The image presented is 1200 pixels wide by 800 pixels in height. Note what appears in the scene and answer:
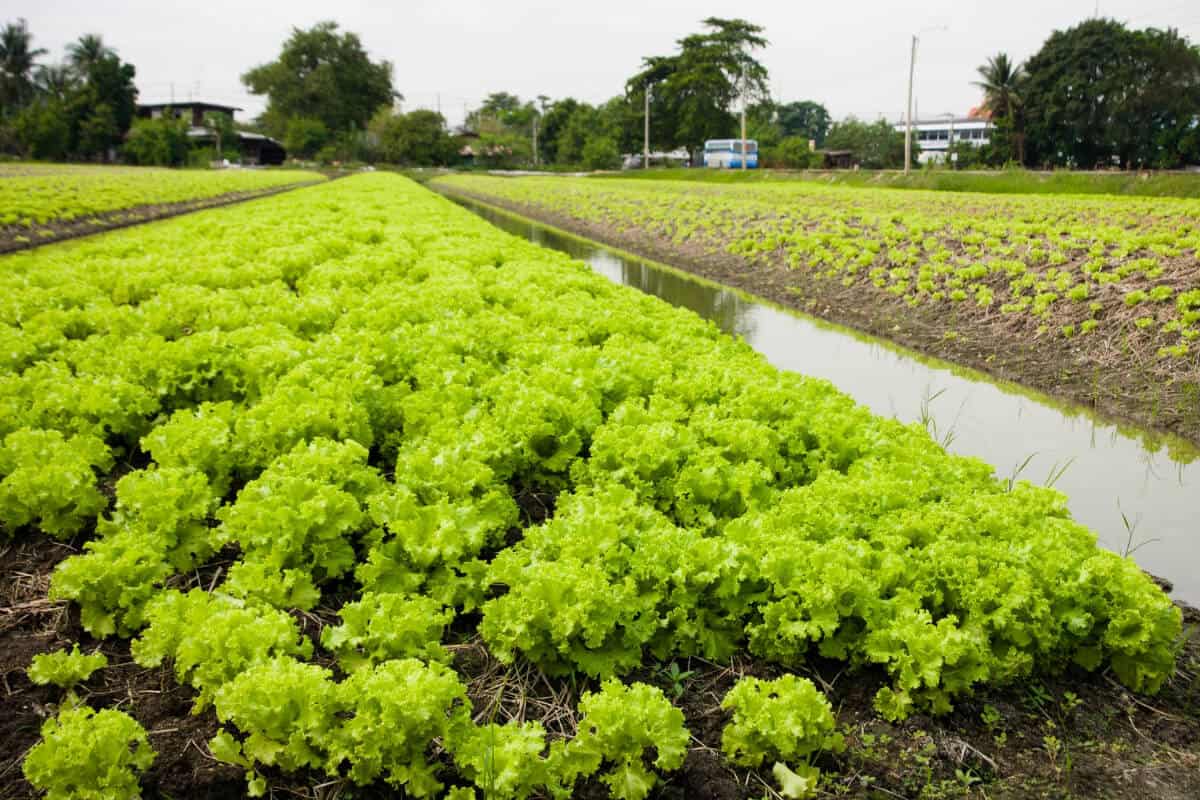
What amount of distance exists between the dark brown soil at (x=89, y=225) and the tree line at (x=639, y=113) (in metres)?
43.2

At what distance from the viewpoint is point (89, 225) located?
2198 cm

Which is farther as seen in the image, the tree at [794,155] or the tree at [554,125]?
the tree at [554,125]

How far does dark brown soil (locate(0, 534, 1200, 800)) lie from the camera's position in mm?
3186

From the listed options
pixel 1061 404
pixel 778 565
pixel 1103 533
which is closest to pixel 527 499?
pixel 778 565

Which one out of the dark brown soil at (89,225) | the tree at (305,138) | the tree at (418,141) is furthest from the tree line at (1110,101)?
the tree at (305,138)

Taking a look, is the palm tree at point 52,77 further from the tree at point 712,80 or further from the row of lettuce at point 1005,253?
the row of lettuce at point 1005,253

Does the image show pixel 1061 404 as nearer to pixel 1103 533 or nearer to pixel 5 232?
pixel 1103 533

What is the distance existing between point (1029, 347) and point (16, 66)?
368ft

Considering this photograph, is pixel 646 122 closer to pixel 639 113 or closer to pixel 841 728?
pixel 639 113

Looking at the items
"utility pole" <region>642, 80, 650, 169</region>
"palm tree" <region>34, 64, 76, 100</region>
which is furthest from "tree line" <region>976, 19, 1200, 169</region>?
"palm tree" <region>34, 64, 76, 100</region>

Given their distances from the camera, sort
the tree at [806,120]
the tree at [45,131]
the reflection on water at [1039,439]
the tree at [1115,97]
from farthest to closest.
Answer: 1. the tree at [806,120]
2. the tree at [45,131]
3. the tree at [1115,97]
4. the reflection on water at [1039,439]

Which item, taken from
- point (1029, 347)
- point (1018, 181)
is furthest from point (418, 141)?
point (1029, 347)

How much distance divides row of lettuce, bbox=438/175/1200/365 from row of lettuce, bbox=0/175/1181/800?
6666 millimetres

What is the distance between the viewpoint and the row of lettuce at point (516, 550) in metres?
3.16
